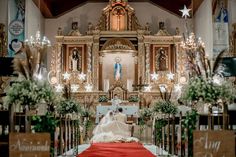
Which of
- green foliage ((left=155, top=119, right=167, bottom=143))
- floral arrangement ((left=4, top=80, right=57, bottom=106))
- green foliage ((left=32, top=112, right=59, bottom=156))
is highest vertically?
floral arrangement ((left=4, top=80, right=57, bottom=106))

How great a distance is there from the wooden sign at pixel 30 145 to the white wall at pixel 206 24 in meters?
13.5

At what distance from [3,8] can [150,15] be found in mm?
7995

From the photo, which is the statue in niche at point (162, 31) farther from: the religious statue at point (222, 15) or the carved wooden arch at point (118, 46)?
the religious statue at point (222, 15)

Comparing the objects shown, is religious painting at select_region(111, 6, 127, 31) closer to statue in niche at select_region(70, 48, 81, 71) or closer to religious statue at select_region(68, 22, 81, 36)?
religious statue at select_region(68, 22, 81, 36)

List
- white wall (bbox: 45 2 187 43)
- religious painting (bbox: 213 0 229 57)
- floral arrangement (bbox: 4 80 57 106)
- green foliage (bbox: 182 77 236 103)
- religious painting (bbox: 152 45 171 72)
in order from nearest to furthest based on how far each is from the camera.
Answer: floral arrangement (bbox: 4 80 57 106) < green foliage (bbox: 182 77 236 103) < religious painting (bbox: 213 0 229 57) < religious painting (bbox: 152 45 171 72) < white wall (bbox: 45 2 187 43)

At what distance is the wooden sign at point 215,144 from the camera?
7.07 meters

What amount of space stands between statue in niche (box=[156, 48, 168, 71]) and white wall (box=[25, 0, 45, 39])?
591cm

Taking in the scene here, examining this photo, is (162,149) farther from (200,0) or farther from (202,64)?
(200,0)

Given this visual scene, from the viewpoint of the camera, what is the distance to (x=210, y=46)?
64.3 feet

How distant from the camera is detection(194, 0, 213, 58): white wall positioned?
64.3ft

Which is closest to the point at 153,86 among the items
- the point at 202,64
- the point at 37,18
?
the point at 37,18

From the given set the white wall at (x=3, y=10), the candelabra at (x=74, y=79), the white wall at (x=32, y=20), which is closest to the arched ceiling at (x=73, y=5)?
the white wall at (x=32, y=20)

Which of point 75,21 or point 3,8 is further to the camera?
point 75,21

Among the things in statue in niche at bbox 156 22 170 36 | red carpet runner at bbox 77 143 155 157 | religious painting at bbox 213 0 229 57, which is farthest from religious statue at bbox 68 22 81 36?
red carpet runner at bbox 77 143 155 157
